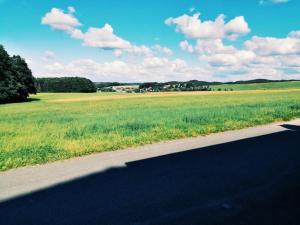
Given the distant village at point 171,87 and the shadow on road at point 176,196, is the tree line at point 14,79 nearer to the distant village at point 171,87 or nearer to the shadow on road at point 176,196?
the distant village at point 171,87

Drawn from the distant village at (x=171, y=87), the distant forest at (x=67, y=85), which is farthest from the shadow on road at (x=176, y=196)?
the distant forest at (x=67, y=85)

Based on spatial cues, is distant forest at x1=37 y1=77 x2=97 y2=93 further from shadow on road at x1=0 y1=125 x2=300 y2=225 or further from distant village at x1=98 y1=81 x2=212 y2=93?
shadow on road at x1=0 y1=125 x2=300 y2=225

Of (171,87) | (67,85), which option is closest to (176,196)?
(171,87)

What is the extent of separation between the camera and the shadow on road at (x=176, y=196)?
14.7 ft

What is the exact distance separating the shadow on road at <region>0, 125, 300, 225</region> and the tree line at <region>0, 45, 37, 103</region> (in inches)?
2275

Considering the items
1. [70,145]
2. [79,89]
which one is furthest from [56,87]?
[70,145]

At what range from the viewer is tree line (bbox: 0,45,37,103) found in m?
59.6

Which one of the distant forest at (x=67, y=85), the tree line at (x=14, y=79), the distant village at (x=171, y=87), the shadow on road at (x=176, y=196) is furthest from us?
the distant forest at (x=67, y=85)

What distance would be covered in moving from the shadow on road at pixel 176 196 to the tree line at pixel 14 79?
190ft

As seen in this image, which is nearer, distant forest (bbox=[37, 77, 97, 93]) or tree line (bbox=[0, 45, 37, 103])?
tree line (bbox=[0, 45, 37, 103])

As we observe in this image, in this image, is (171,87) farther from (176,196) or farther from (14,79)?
(176,196)

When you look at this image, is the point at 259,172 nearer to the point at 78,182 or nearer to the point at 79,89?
the point at 78,182

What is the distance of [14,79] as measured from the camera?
202 ft

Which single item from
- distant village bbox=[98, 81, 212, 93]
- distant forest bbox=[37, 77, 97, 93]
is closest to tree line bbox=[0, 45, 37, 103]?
distant village bbox=[98, 81, 212, 93]
